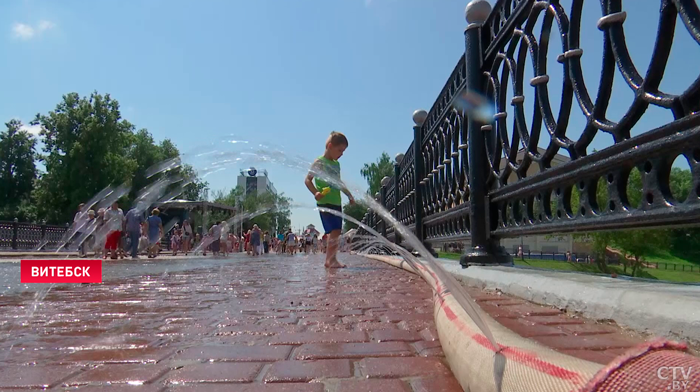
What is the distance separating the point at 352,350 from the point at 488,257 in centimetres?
244

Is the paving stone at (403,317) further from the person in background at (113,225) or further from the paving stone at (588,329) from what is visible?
the person in background at (113,225)

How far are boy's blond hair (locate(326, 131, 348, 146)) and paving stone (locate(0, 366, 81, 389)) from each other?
4.58 m

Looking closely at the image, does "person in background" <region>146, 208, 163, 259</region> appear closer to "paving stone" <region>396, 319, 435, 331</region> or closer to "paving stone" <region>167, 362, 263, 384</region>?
"paving stone" <region>396, 319, 435, 331</region>

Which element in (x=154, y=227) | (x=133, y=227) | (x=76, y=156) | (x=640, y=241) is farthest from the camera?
(x=76, y=156)

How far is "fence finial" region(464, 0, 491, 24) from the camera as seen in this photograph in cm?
441

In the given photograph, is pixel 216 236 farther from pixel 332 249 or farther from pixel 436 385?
pixel 436 385

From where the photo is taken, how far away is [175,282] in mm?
5270

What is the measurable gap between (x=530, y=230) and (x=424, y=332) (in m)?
1.35

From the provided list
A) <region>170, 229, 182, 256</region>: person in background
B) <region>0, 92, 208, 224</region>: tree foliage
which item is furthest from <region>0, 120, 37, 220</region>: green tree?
<region>170, 229, 182, 256</region>: person in background

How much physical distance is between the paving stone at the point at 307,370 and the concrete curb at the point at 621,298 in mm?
1219

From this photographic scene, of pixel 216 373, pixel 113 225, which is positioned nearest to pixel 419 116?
pixel 216 373

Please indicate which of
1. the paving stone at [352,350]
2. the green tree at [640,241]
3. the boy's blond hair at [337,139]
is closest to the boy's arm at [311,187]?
the boy's blond hair at [337,139]

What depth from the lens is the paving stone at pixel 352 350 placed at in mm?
1992

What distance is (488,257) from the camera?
13.8ft
